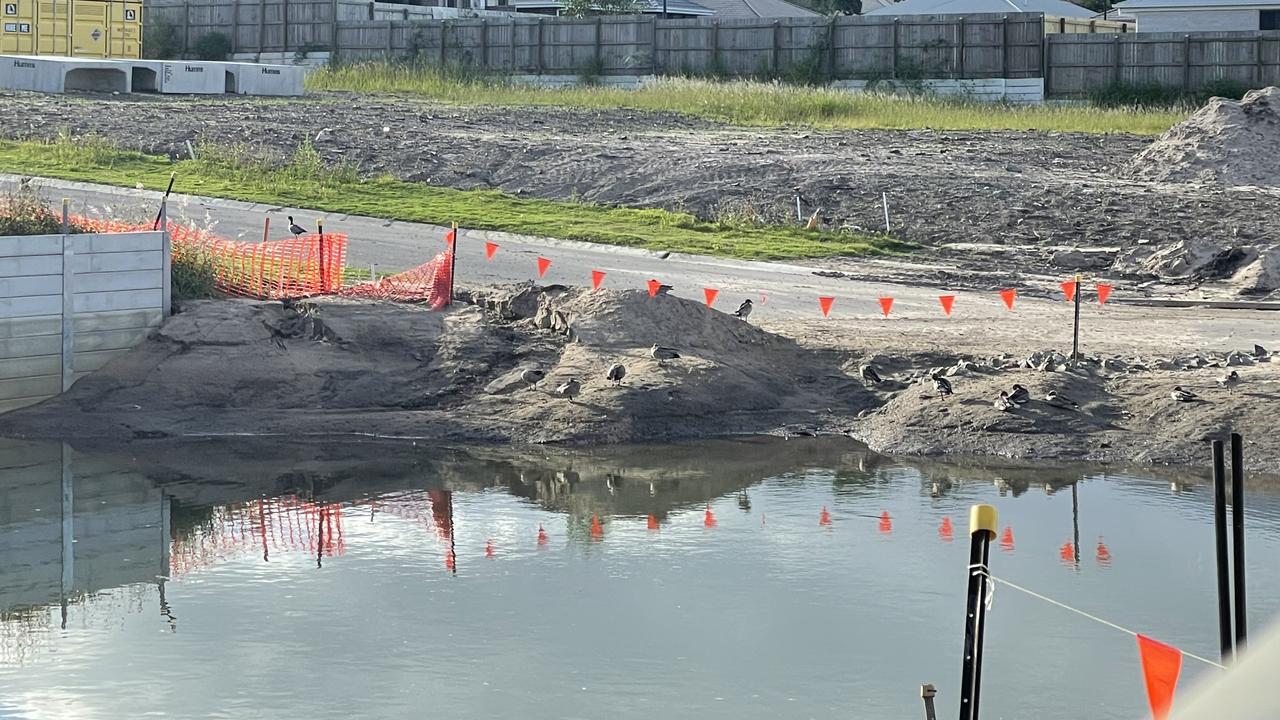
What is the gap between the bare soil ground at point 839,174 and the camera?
2664 cm

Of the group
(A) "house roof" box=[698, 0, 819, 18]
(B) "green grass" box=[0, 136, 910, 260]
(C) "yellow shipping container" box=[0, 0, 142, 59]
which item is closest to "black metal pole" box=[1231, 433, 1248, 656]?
(B) "green grass" box=[0, 136, 910, 260]

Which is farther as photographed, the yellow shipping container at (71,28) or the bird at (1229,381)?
the yellow shipping container at (71,28)

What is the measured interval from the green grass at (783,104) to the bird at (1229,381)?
25.9 meters

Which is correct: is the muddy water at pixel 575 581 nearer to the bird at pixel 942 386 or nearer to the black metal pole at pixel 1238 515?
the bird at pixel 942 386

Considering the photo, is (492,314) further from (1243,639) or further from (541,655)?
(1243,639)

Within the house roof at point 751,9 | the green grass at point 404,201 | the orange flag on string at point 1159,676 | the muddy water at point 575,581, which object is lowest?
the muddy water at point 575,581

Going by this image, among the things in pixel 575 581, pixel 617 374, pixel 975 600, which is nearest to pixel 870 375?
pixel 617 374

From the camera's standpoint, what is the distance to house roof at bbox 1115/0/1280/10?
53.8 meters

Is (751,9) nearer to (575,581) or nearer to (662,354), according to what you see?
(662,354)

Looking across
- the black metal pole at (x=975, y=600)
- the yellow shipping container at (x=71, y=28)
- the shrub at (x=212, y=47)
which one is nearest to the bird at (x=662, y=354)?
the black metal pole at (x=975, y=600)

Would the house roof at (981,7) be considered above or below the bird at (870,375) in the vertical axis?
above

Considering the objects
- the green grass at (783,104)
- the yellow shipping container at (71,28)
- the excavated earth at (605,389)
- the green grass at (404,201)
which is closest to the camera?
the excavated earth at (605,389)

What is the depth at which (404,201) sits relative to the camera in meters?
30.9

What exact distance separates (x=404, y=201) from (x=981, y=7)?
3567 cm
